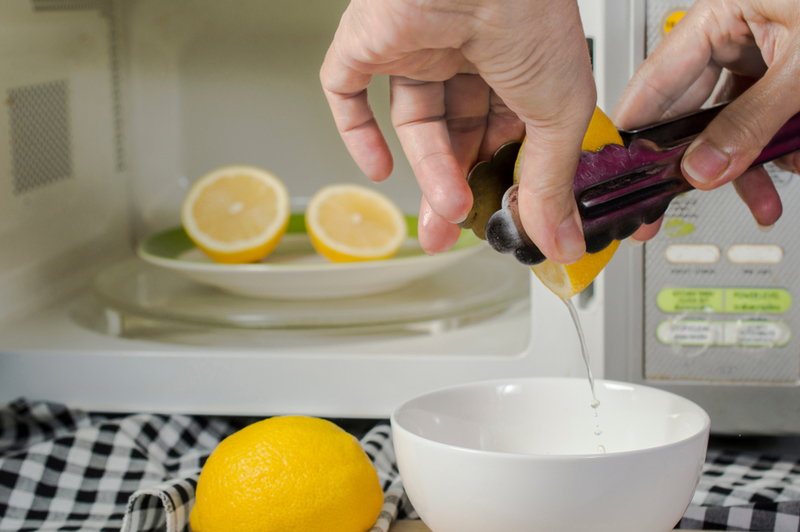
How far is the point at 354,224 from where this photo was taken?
0.81 meters

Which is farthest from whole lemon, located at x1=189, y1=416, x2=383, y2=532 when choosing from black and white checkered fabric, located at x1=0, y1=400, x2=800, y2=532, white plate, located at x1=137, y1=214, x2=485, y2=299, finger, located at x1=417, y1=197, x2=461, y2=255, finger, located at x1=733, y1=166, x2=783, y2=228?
finger, located at x1=733, y1=166, x2=783, y2=228

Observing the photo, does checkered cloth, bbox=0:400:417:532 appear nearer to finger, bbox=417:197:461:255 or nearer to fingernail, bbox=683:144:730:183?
finger, bbox=417:197:461:255

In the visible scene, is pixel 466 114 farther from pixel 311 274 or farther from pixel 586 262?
pixel 311 274

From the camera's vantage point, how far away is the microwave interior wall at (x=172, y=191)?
662 millimetres

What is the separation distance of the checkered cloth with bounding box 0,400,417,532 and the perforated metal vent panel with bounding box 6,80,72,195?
0.25 meters

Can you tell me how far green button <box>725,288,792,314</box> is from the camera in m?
0.61

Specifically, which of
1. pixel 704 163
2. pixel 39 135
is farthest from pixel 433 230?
pixel 39 135

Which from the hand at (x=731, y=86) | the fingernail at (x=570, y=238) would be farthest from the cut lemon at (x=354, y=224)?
the fingernail at (x=570, y=238)

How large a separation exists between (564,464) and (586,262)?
0.12m

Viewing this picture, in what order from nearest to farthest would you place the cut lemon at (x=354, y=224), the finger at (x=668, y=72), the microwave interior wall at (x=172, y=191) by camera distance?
the finger at (x=668, y=72) < the microwave interior wall at (x=172, y=191) < the cut lemon at (x=354, y=224)

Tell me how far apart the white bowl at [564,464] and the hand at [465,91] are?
0.35 feet

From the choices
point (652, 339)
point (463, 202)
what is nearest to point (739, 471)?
point (652, 339)

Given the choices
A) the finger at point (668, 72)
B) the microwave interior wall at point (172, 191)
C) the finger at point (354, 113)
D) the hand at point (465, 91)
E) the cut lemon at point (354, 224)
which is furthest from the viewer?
A: the cut lemon at point (354, 224)

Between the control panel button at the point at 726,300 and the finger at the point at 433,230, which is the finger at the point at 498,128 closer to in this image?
the finger at the point at 433,230
